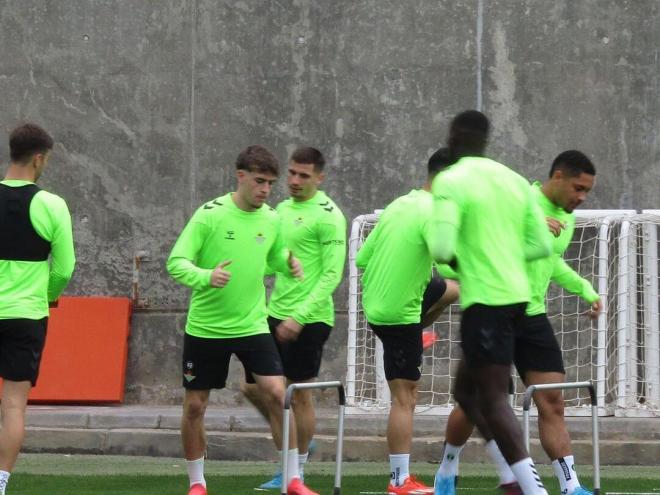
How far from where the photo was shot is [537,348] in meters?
7.93

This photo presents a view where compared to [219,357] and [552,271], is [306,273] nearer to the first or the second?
[219,357]

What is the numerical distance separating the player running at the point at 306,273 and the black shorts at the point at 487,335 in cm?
260

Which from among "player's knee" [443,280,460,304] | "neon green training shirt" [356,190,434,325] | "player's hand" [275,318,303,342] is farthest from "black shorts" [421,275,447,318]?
"player's hand" [275,318,303,342]

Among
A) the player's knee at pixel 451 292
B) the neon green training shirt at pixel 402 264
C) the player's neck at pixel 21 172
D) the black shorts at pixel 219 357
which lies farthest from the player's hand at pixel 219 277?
the player's knee at pixel 451 292

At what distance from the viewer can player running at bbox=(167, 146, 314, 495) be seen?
826cm

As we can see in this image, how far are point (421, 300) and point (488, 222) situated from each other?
2.17m

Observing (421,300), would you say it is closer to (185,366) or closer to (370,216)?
(185,366)

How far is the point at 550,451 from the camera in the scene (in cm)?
797

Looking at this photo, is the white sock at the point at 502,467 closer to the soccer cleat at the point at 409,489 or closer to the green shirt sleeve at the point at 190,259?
the soccer cleat at the point at 409,489

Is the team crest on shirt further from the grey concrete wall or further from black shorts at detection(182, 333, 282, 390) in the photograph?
the grey concrete wall

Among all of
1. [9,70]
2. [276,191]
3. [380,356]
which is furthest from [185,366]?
[9,70]

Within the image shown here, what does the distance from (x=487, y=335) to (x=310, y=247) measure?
3.05 meters

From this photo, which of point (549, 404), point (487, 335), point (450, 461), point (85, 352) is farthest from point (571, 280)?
point (85, 352)

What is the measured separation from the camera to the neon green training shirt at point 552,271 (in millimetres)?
8062
